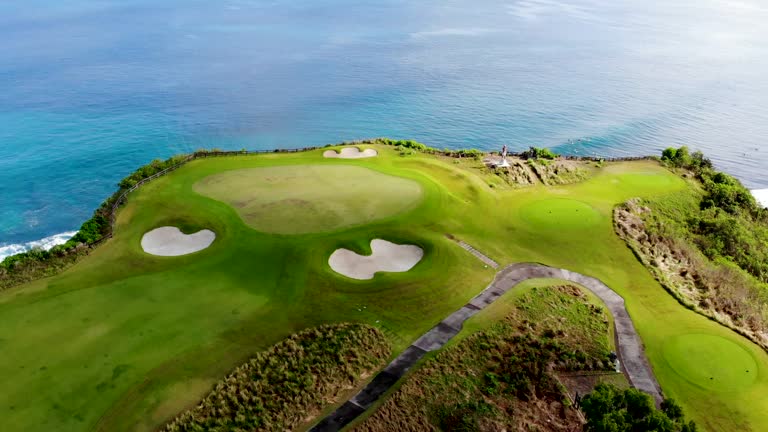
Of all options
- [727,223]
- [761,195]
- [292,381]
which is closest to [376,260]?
[292,381]

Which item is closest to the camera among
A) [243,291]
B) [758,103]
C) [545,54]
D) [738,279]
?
[243,291]

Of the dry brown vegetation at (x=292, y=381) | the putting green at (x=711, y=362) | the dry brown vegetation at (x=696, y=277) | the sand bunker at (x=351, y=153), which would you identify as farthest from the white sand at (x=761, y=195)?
the dry brown vegetation at (x=292, y=381)

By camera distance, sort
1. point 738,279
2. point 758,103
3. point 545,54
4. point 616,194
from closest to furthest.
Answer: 1. point 738,279
2. point 616,194
3. point 758,103
4. point 545,54

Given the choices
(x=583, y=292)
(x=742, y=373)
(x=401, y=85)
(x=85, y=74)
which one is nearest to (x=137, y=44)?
(x=85, y=74)

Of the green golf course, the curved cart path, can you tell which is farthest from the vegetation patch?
the curved cart path

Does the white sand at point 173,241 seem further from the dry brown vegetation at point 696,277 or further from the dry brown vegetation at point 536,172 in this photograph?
the dry brown vegetation at point 696,277

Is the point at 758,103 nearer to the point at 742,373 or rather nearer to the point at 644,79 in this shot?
the point at 644,79
